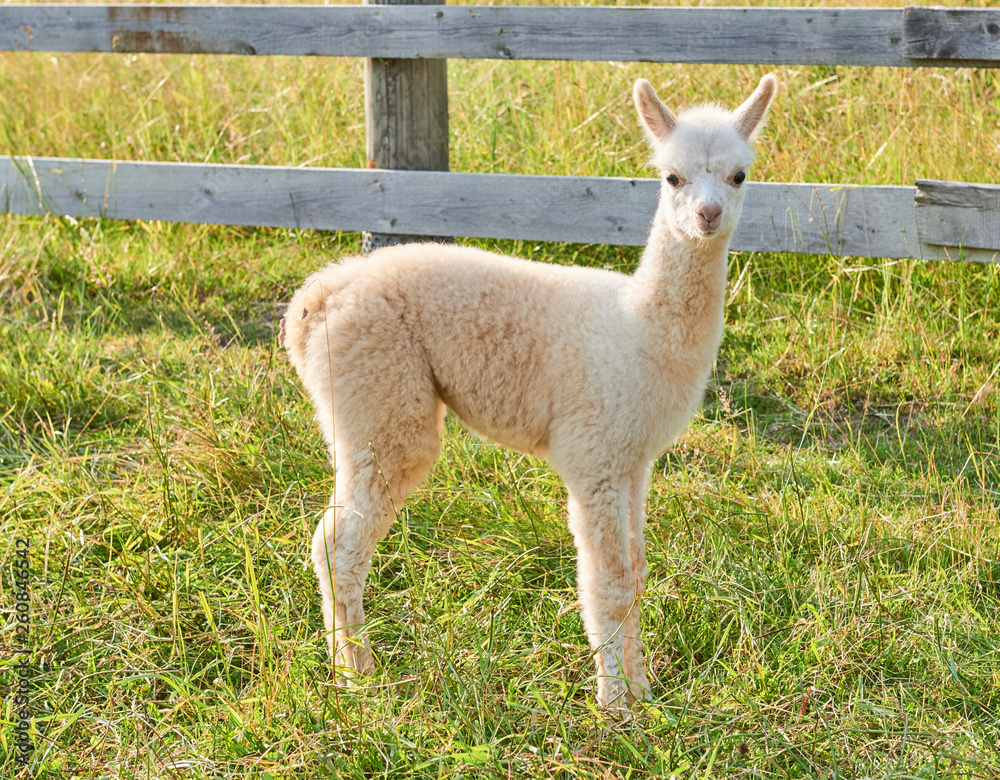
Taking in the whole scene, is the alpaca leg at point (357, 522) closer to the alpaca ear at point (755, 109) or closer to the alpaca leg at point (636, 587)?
the alpaca leg at point (636, 587)

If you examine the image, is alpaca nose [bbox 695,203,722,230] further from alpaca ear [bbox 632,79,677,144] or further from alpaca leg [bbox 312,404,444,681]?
alpaca leg [bbox 312,404,444,681]

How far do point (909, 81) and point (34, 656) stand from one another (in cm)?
481

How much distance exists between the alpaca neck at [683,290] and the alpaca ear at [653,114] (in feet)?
0.83

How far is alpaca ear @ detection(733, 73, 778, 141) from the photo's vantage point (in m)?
2.56

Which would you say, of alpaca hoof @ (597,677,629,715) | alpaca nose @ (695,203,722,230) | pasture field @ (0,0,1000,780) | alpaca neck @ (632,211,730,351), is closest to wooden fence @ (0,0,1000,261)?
pasture field @ (0,0,1000,780)

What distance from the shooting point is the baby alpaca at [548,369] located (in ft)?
8.21

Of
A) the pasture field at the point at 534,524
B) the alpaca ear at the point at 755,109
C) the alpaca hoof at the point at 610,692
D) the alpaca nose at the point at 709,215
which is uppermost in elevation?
the alpaca ear at the point at 755,109

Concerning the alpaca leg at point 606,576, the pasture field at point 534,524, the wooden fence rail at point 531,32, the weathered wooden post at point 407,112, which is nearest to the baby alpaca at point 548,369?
the alpaca leg at point 606,576

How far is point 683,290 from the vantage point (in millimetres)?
2531

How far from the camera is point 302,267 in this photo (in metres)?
5.11

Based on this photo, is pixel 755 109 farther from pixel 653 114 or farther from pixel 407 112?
pixel 407 112

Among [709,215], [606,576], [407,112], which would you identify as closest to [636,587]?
[606,576]

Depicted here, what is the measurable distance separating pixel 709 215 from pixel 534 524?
1.16 metres

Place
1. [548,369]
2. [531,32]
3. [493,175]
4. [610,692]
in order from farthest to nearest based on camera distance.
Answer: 1. [493,175]
2. [531,32]
3. [548,369]
4. [610,692]
